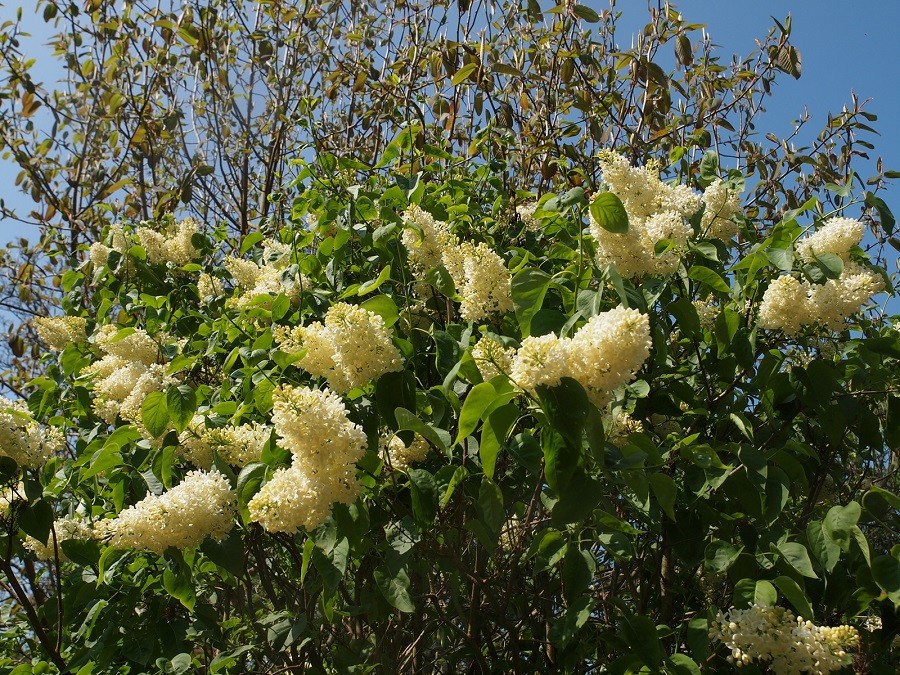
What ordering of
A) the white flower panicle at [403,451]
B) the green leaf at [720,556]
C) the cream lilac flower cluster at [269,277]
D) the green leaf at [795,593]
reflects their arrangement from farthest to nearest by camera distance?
1. the cream lilac flower cluster at [269,277]
2. the white flower panicle at [403,451]
3. the green leaf at [720,556]
4. the green leaf at [795,593]

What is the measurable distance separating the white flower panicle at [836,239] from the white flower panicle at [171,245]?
261 centimetres

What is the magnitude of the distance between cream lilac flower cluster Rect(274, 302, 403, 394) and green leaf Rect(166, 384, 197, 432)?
482mm

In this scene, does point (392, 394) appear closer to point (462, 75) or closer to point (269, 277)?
point (269, 277)

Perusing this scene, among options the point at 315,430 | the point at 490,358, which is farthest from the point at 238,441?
the point at 490,358

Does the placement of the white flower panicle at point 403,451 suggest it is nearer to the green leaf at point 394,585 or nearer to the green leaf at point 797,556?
the green leaf at point 394,585

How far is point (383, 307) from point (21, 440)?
125 cm

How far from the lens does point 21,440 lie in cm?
245

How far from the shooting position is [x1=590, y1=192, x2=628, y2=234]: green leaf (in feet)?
6.54

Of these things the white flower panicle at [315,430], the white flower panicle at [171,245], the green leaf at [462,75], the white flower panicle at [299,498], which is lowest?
the white flower panicle at [299,498]

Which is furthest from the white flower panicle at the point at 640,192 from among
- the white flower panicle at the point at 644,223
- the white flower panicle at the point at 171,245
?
the white flower panicle at the point at 171,245

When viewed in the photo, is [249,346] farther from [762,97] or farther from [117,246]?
[762,97]

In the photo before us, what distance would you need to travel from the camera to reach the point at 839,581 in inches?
88.2

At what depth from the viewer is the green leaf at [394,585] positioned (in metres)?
1.93

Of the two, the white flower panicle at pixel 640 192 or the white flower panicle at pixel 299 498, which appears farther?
the white flower panicle at pixel 640 192
